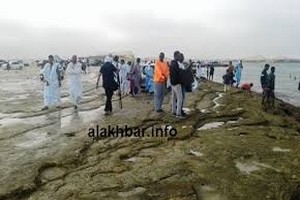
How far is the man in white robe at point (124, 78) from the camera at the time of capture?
20.9 metres

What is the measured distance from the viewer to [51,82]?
16.6 metres

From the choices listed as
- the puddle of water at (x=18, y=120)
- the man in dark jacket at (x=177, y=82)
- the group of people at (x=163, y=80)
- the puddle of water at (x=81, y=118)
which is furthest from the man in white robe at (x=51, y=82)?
the man in dark jacket at (x=177, y=82)

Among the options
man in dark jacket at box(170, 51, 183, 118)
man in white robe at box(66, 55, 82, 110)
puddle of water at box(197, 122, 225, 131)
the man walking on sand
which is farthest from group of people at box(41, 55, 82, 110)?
puddle of water at box(197, 122, 225, 131)

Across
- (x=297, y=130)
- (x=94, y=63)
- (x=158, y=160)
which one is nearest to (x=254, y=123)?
(x=297, y=130)

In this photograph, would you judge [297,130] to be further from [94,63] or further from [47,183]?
[94,63]

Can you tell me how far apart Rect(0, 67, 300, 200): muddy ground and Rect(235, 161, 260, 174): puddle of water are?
2 cm

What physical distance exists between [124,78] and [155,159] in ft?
41.5

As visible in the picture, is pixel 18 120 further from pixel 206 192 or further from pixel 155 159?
pixel 206 192

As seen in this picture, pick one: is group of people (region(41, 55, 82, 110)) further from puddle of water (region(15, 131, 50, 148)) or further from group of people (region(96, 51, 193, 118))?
puddle of water (region(15, 131, 50, 148))

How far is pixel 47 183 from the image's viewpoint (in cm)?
731

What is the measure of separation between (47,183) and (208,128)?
17.7 feet

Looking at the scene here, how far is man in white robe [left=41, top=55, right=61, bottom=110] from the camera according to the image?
1624cm

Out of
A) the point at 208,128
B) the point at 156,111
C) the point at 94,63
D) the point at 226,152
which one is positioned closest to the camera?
the point at 226,152

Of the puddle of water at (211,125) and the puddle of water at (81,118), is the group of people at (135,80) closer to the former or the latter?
the puddle of water at (81,118)
